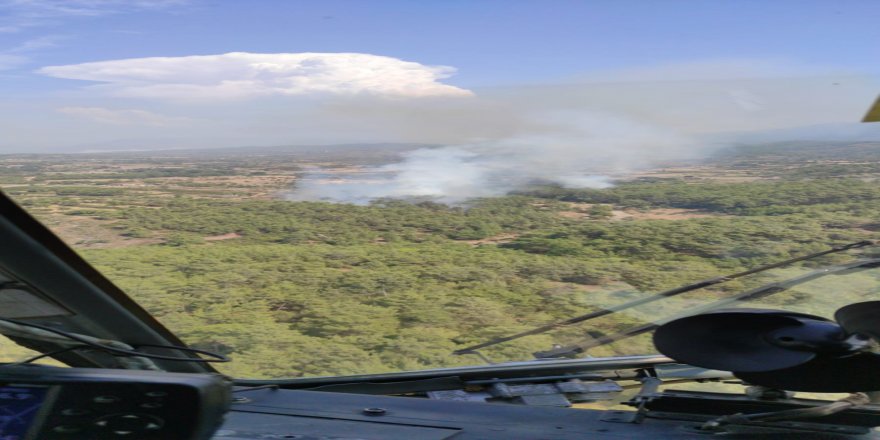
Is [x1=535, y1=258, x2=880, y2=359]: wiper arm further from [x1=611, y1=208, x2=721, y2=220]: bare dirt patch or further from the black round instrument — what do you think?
[x1=611, y1=208, x2=721, y2=220]: bare dirt patch

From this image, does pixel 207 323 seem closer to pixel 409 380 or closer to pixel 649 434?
pixel 409 380

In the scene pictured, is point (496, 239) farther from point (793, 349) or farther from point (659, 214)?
point (793, 349)

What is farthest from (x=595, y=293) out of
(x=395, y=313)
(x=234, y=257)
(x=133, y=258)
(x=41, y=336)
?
(x=41, y=336)

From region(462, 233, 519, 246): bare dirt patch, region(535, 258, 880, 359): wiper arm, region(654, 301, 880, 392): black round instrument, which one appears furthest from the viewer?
region(462, 233, 519, 246): bare dirt patch

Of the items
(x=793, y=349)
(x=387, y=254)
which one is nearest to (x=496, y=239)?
(x=387, y=254)

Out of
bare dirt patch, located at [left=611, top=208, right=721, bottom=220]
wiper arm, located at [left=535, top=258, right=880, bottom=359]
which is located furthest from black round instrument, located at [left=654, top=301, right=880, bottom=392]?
bare dirt patch, located at [left=611, top=208, right=721, bottom=220]

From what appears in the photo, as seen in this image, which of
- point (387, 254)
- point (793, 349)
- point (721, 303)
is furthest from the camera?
point (387, 254)
